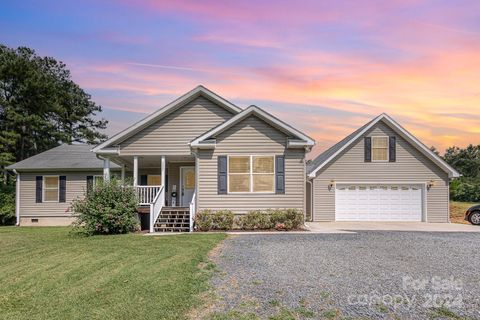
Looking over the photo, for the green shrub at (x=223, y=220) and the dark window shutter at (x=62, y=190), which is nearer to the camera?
the green shrub at (x=223, y=220)

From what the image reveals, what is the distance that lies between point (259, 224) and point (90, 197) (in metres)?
6.19

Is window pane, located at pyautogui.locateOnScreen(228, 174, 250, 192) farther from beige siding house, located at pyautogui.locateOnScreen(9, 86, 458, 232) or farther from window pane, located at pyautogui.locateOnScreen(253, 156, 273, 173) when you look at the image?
window pane, located at pyautogui.locateOnScreen(253, 156, 273, 173)

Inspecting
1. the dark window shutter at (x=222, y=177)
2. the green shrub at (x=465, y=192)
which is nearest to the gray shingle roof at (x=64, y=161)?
the dark window shutter at (x=222, y=177)

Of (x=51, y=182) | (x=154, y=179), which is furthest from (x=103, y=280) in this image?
(x=51, y=182)

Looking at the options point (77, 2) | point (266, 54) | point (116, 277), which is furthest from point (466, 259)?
point (77, 2)

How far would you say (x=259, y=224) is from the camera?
1485 cm

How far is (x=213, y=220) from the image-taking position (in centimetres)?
1472

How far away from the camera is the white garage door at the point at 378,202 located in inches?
789

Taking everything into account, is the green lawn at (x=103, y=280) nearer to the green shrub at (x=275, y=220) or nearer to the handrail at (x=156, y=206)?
the handrail at (x=156, y=206)

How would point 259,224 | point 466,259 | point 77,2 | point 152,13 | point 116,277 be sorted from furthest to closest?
1. point 259,224
2. point 152,13
3. point 77,2
4. point 466,259
5. point 116,277

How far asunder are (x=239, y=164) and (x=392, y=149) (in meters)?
9.22

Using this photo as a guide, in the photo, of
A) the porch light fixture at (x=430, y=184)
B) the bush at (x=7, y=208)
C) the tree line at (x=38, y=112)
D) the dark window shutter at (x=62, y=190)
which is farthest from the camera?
the tree line at (x=38, y=112)

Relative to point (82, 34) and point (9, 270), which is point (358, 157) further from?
point (9, 270)

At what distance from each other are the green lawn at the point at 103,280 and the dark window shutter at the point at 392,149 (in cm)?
1292
